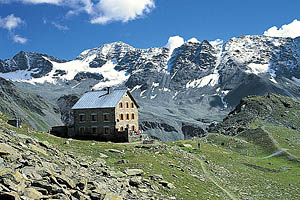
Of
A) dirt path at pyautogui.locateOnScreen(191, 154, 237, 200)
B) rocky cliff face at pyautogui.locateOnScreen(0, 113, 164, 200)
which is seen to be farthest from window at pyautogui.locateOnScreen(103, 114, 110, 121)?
rocky cliff face at pyautogui.locateOnScreen(0, 113, 164, 200)

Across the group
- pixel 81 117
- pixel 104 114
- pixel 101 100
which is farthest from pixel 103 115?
pixel 81 117

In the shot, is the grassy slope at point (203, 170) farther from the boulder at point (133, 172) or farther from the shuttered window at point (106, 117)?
the shuttered window at point (106, 117)

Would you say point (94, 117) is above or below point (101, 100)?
below

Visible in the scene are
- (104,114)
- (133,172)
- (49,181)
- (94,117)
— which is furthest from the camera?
(94,117)

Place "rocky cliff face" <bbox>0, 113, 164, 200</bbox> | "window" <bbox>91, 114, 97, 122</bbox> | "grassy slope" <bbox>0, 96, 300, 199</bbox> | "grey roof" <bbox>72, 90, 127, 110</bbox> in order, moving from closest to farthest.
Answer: "rocky cliff face" <bbox>0, 113, 164, 200</bbox>, "grassy slope" <bbox>0, 96, 300, 199</bbox>, "grey roof" <bbox>72, 90, 127, 110</bbox>, "window" <bbox>91, 114, 97, 122</bbox>

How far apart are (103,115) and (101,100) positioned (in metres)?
3.99

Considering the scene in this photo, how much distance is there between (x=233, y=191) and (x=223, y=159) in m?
21.5

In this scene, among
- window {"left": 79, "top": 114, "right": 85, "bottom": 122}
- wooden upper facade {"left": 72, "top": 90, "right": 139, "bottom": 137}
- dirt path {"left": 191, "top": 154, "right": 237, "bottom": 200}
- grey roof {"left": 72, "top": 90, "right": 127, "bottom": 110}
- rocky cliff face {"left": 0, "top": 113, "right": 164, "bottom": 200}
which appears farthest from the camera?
window {"left": 79, "top": 114, "right": 85, "bottom": 122}

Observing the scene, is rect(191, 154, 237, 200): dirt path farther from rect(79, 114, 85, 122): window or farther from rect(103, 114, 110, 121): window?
rect(79, 114, 85, 122): window

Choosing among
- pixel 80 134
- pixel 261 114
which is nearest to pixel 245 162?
pixel 80 134

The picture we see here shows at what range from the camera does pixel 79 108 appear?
69.5 m

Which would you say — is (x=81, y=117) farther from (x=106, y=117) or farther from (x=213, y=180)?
(x=213, y=180)

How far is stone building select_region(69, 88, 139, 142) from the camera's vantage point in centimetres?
6681

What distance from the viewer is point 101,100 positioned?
69.8 meters
